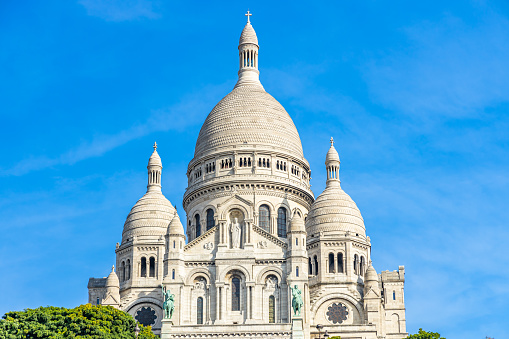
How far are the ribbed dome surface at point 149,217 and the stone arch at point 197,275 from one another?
1113cm

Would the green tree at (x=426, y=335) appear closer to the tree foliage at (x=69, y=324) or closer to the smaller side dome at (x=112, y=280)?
the tree foliage at (x=69, y=324)

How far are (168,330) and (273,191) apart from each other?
24.0 m

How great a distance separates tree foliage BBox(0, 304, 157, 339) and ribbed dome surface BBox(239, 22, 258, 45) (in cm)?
4482

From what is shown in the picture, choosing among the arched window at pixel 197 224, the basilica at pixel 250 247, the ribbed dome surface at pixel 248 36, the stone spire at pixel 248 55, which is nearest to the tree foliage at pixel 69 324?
the basilica at pixel 250 247

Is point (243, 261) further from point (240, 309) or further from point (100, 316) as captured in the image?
point (100, 316)

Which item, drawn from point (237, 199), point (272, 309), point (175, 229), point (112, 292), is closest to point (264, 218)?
point (237, 199)

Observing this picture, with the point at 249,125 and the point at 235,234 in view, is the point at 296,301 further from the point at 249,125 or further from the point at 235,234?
the point at 249,125

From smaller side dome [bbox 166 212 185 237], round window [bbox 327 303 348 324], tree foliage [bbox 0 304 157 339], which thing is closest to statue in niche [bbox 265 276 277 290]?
round window [bbox 327 303 348 324]

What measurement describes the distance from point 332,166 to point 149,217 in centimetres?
1930

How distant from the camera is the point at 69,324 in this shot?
8106cm

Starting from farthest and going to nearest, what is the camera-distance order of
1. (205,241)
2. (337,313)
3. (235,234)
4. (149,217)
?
(149,217) → (337,313) → (205,241) → (235,234)

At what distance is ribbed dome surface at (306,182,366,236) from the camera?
346 ft

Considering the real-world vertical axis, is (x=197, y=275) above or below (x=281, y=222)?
below

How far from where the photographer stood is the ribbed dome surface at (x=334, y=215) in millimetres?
105312
